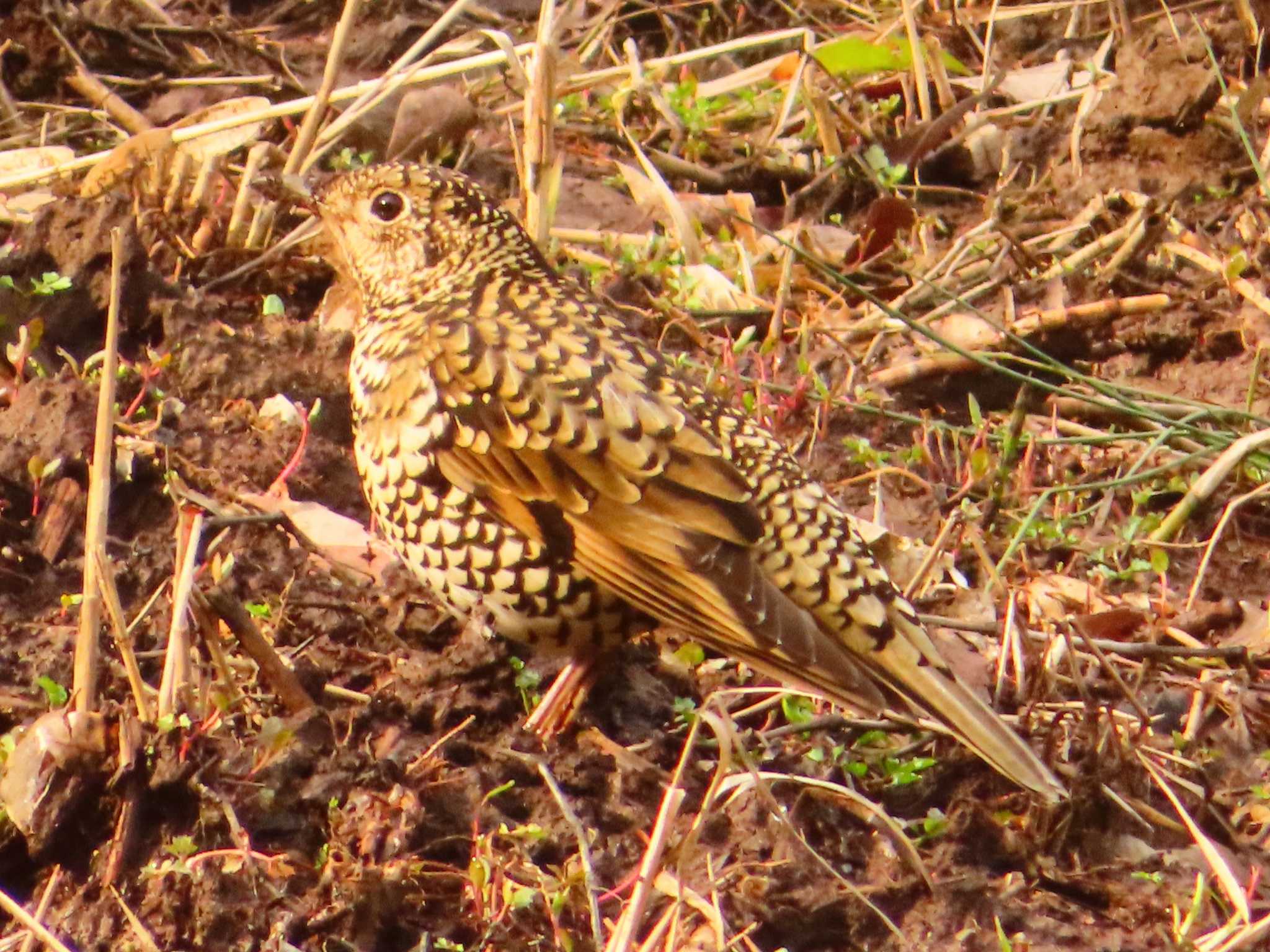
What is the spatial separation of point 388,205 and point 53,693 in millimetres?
1557

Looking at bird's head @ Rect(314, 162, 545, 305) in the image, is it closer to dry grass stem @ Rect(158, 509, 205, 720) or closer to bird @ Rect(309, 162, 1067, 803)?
bird @ Rect(309, 162, 1067, 803)

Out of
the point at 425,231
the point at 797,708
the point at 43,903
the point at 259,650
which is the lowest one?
the point at 797,708

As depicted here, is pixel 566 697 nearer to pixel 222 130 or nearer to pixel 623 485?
pixel 623 485

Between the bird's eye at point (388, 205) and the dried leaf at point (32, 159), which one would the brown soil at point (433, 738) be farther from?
the bird's eye at point (388, 205)

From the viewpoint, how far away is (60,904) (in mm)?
3297

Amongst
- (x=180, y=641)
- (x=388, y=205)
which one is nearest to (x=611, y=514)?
(x=180, y=641)

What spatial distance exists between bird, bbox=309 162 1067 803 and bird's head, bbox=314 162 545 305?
24 centimetres

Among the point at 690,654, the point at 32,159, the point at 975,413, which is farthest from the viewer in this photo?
the point at 32,159

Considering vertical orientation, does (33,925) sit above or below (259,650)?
below

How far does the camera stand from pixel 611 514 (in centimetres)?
382

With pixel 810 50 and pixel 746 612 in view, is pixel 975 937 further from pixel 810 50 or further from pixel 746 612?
pixel 810 50

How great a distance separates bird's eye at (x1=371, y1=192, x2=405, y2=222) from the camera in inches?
178

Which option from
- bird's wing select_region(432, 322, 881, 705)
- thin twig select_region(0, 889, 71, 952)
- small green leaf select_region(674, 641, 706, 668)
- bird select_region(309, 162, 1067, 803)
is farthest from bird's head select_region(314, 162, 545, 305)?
thin twig select_region(0, 889, 71, 952)

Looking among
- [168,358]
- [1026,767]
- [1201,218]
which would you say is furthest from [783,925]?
[1201,218]
